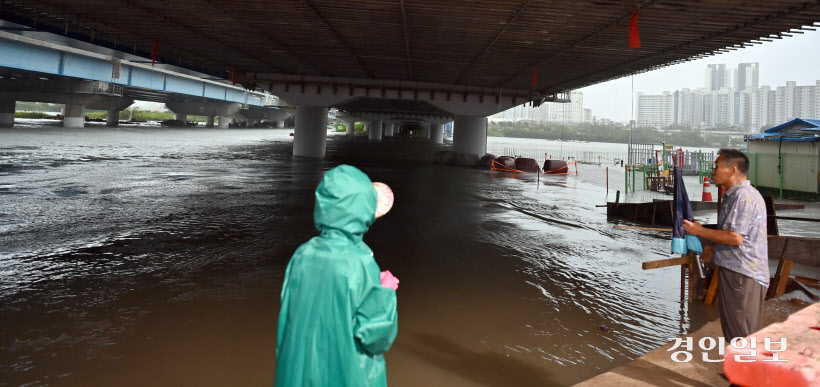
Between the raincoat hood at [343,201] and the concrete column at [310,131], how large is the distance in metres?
32.4

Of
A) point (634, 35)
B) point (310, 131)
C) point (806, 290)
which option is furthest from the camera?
point (310, 131)

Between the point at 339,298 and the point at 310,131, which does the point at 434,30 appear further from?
the point at 310,131

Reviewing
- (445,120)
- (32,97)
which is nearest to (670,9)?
(32,97)

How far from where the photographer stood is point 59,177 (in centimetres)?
1712

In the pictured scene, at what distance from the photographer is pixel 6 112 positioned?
1939 inches

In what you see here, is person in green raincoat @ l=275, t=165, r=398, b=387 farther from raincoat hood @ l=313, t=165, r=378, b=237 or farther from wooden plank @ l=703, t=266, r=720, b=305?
wooden plank @ l=703, t=266, r=720, b=305

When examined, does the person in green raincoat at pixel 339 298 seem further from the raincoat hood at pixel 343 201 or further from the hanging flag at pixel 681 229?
the hanging flag at pixel 681 229

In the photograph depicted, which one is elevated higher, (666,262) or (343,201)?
(343,201)

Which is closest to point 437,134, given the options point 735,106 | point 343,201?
point 735,106

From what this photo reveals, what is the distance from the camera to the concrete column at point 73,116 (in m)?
52.3

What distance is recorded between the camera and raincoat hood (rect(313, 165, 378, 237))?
2.20m

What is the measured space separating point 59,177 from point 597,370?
18.4 metres

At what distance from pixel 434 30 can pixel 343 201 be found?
15587mm

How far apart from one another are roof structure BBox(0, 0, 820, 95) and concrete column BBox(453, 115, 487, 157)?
8.93m
